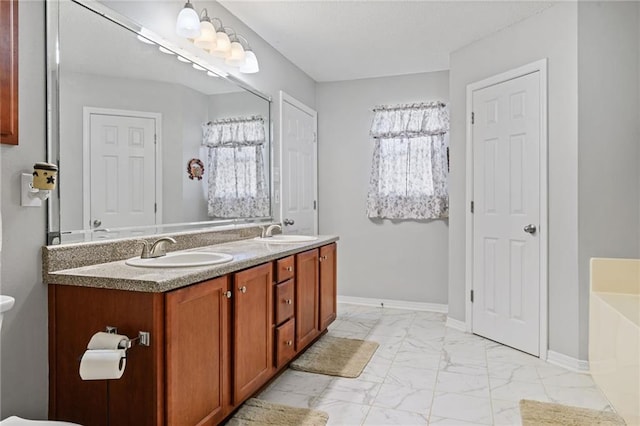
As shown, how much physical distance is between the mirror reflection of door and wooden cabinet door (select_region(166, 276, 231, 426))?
0.59 m

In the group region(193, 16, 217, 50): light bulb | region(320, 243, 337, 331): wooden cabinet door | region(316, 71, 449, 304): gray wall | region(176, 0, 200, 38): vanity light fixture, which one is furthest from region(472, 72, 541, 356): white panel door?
region(176, 0, 200, 38): vanity light fixture

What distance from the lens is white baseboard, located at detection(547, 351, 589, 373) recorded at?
8.78 feet

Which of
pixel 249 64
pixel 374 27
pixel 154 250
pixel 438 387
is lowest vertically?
pixel 438 387

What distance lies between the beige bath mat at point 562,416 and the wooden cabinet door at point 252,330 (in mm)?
1318

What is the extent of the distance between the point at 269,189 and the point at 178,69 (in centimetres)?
130

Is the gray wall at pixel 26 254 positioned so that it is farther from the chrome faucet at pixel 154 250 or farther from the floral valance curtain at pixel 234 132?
the floral valance curtain at pixel 234 132

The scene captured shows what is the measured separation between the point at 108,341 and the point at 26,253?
0.49 m

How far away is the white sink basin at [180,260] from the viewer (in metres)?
1.76

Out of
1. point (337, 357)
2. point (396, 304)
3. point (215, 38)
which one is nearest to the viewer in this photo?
point (215, 38)

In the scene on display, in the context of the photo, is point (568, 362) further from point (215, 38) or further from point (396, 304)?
point (215, 38)

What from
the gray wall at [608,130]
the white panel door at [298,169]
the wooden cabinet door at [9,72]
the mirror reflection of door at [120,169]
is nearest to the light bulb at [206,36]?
the mirror reflection of door at [120,169]

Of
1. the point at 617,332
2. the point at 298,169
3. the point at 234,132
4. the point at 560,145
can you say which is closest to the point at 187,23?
the point at 234,132

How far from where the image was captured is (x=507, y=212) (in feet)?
10.5

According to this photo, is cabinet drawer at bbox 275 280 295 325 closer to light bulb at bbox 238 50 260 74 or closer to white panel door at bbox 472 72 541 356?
light bulb at bbox 238 50 260 74
